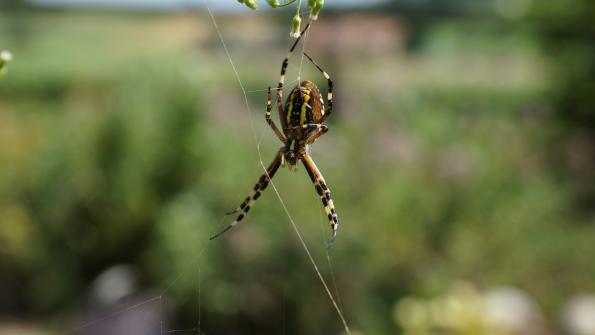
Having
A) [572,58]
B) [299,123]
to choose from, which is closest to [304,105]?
[299,123]

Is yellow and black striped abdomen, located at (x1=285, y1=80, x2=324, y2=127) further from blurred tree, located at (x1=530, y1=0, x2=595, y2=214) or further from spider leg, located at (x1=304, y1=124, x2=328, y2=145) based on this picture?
blurred tree, located at (x1=530, y1=0, x2=595, y2=214)

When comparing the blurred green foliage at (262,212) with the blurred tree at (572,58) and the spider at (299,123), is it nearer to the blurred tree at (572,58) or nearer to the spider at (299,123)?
the spider at (299,123)

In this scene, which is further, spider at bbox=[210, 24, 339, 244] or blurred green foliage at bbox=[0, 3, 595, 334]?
blurred green foliage at bbox=[0, 3, 595, 334]

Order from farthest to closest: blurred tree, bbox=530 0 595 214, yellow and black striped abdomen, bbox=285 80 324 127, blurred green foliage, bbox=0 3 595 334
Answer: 1. blurred tree, bbox=530 0 595 214
2. blurred green foliage, bbox=0 3 595 334
3. yellow and black striped abdomen, bbox=285 80 324 127

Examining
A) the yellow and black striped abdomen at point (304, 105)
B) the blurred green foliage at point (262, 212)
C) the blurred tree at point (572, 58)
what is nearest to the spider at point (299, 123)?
the yellow and black striped abdomen at point (304, 105)

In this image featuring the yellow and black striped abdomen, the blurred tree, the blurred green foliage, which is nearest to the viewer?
the yellow and black striped abdomen

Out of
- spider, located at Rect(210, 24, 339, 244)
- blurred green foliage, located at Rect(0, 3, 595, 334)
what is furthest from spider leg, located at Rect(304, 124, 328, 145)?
blurred green foliage, located at Rect(0, 3, 595, 334)

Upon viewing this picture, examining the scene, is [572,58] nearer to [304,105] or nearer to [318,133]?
[318,133]

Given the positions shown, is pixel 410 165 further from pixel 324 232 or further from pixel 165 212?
pixel 165 212

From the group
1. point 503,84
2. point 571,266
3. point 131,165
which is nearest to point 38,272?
point 131,165
